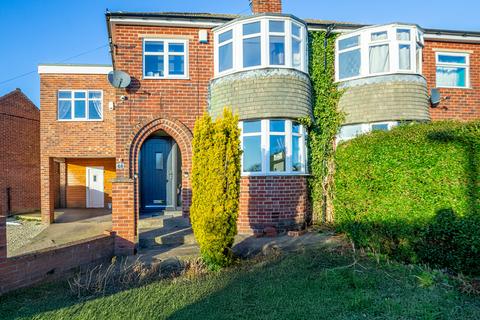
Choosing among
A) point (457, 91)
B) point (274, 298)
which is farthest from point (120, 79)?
point (457, 91)

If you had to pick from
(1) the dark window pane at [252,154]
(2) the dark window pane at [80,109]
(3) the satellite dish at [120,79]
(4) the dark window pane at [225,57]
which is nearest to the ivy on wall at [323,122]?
(1) the dark window pane at [252,154]

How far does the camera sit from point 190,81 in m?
9.34

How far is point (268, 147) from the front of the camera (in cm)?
852

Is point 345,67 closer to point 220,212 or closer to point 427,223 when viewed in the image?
point 427,223

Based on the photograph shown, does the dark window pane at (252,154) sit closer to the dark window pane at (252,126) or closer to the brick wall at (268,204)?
the dark window pane at (252,126)

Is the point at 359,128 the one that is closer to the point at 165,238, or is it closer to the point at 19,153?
the point at 165,238

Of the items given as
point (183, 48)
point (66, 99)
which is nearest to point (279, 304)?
point (183, 48)

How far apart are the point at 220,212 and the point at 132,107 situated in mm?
5202

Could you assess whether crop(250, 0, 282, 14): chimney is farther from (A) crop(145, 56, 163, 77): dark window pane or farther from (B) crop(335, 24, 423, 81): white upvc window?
(A) crop(145, 56, 163, 77): dark window pane

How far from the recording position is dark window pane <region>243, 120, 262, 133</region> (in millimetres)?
8633

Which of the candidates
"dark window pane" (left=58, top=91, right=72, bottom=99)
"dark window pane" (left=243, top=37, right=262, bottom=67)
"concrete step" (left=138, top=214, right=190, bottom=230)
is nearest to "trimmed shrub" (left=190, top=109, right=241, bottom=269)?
"concrete step" (left=138, top=214, right=190, bottom=230)

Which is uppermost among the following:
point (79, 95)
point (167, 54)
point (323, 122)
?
point (167, 54)

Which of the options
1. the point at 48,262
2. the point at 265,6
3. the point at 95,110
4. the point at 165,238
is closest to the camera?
the point at 48,262

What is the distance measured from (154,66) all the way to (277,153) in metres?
4.63
